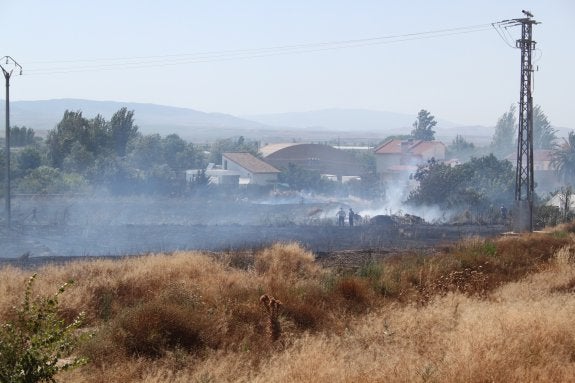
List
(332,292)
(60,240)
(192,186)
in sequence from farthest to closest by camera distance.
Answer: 1. (192,186)
2. (60,240)
3. (332,292)

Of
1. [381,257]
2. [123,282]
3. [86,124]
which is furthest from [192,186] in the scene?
[123,282]

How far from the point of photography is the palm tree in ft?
251

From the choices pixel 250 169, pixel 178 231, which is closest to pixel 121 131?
pixel 250 169

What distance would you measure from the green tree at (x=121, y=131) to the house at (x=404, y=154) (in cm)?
2923

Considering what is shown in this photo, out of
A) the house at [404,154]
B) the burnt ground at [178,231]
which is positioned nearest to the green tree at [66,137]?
the burnt ground at [178,231]

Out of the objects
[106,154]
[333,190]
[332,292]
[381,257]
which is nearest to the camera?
[332,292]

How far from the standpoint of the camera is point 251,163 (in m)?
74.3

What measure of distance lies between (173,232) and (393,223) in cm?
1240

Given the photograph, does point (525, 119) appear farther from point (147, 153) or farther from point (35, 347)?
point (147, 153)

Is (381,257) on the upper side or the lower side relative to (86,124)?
lower

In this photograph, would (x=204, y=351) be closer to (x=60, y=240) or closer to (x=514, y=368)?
(x=514, y=368)

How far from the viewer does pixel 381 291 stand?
16344 mm

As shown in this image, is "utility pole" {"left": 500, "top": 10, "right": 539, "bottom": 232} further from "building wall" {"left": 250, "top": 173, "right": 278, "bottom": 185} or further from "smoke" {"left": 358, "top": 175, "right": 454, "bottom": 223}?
"building wall" {"left": 250, "top": 173, "right": 278, "bottom": 185}

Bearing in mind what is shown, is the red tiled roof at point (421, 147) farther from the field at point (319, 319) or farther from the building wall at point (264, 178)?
the field at point (319, 319)
